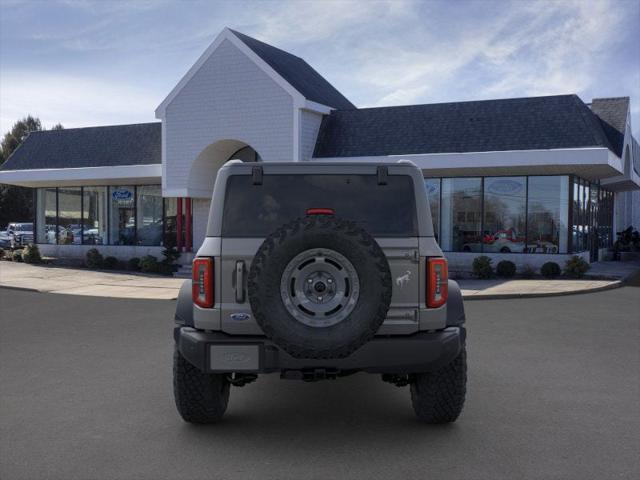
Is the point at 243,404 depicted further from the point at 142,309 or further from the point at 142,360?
the point at 142,309

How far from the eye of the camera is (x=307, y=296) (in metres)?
4.60

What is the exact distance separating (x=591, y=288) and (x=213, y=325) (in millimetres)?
13915

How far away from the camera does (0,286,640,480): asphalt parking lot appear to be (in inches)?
178

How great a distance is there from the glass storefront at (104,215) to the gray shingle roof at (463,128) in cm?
811

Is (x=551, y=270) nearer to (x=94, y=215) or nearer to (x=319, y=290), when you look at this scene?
(x=319, y=290)

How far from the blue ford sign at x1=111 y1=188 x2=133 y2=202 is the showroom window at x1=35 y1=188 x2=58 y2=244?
3674 millimetres

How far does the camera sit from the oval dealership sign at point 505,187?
2178 centimetres

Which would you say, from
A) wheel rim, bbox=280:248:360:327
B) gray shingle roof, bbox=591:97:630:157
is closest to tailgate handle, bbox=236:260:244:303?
wheel rim, bbox=280:248:360:327

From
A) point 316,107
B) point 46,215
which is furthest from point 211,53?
point 46,215

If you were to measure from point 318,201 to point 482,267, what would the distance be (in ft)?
51.6

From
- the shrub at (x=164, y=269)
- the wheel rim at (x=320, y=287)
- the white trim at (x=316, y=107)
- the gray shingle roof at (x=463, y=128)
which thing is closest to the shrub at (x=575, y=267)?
the gray shingle roof at (x=463, y=128)

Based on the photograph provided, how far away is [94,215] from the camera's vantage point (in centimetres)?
2839

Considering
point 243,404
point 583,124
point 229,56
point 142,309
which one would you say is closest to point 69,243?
point 229,56

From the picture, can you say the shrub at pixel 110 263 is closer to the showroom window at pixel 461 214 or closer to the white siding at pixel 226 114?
the white siding at pixel 226 114
